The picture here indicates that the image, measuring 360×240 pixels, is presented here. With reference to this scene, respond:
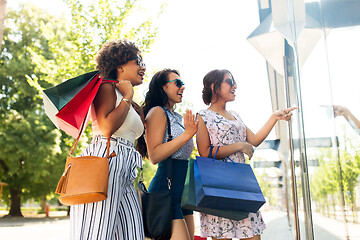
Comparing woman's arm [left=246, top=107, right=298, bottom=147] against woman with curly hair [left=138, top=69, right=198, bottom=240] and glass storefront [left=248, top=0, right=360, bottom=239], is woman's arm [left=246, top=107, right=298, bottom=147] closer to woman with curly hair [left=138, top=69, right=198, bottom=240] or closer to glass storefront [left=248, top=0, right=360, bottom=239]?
glass storefront [left=248, top=0, right=360, bottom=239]

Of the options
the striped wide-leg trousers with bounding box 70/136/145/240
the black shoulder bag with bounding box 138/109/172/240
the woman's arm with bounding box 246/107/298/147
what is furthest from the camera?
the woman's arm with bounding box 246/107/298/147

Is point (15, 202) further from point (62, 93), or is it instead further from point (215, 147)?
point (62, 93)

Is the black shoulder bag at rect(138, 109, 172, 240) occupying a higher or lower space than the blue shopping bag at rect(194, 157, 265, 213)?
lower

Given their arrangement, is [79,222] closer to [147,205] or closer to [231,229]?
[147,205]

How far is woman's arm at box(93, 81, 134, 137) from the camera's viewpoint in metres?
2.13

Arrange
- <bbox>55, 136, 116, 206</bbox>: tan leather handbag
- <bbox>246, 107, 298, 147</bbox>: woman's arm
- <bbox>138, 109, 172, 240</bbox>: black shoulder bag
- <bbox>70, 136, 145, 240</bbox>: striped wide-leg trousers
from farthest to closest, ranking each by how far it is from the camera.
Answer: <bbox>246, 107, 298, 147</bbox>: woman's arm < <bbox>138, 109, 172, 240</bbox>: black shoulder bag < <bbox>70, 136, 145, 240</bbox>: striped wide-leg trousers < <bbox>55, 136, 116, 206</bbox>: tan leather handbag

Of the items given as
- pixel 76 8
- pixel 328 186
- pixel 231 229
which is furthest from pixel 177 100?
pixel 76 8

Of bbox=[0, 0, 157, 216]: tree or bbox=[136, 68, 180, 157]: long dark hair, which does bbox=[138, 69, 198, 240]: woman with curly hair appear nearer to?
bbox=[136, 68, 180, 157]: long dark hair

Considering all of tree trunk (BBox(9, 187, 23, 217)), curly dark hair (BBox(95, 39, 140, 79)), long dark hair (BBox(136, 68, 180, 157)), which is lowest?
tree trunk (BBox(9, 187, 23, 217))

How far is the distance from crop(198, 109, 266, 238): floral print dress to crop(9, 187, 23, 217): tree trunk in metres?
Result: 24.1

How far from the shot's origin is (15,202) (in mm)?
24031

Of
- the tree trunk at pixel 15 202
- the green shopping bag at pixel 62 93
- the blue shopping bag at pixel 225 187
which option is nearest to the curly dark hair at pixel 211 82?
the blue shopping bag at pixel 225 187

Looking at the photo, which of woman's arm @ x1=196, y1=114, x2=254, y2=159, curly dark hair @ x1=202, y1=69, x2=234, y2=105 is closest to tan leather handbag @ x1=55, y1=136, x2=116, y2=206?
woman's arm @ x1=196, y1=114, x2=254, y2=159

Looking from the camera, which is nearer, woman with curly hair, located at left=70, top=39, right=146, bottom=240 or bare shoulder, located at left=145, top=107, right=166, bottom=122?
woman with curly hair, located at left=70, top=39, right=146, bottom=240
